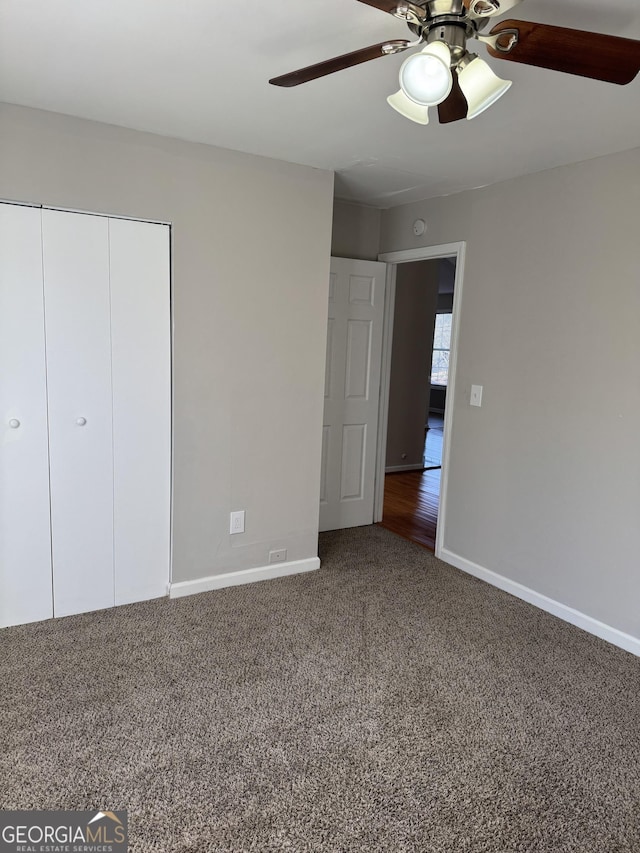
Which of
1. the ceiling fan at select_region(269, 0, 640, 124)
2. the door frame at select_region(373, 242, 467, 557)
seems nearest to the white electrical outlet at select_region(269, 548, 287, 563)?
the door frame at select_region(373, 242, 467, 557)

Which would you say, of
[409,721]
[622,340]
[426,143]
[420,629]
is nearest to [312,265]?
[426,143]

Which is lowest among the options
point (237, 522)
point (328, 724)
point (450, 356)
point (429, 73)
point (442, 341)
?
point (328, 724)

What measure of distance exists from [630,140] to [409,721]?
2.61 metres

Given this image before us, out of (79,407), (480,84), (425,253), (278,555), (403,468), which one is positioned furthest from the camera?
(403,468)

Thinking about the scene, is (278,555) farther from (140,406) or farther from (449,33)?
(449,33)

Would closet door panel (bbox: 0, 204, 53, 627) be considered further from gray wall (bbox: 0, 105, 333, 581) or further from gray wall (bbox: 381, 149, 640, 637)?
gray wall (bbox: 381, 149, 640, 637)

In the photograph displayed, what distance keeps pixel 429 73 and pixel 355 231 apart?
2723 millimetres

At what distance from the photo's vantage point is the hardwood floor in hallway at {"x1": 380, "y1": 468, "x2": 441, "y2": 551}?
4344 millimetres

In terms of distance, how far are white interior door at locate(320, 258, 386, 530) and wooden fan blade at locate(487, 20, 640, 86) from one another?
2.52 metres

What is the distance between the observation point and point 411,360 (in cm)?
608

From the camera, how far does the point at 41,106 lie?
2.47 metres

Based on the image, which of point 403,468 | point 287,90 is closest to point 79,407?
point 287,90

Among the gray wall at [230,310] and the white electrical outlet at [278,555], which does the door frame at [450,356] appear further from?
the white electrical outlet at [278,555]

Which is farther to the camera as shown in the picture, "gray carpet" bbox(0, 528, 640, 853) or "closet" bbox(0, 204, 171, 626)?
"closet" bbox(0, 204, 171, 626)
